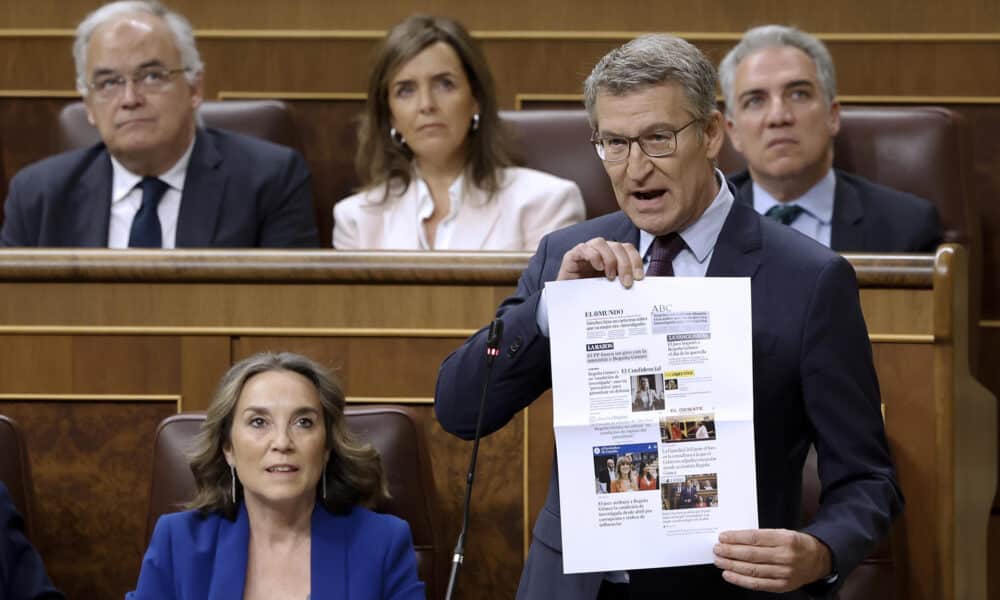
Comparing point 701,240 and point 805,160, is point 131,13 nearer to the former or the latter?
point 805,160

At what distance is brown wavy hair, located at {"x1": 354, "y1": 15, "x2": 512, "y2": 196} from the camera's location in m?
2.58

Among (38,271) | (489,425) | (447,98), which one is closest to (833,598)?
(489,425)

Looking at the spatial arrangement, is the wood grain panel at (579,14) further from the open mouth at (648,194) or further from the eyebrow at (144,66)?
the open mouth at (648,194)

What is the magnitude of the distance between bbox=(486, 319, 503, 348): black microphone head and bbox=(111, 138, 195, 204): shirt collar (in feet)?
4.82

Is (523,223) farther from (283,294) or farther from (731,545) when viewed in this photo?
(731,545)

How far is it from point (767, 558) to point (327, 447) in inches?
29.7

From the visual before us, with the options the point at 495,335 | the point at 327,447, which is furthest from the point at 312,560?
the point at 495,335

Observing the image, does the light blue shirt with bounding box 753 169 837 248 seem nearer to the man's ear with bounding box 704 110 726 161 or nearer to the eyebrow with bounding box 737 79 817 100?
the eyebrow with bounding box 737 79 817 100

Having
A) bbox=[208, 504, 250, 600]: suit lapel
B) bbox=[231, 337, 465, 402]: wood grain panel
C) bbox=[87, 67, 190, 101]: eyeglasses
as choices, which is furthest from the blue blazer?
bbox=[87, 67, 190, 101]: eyeglasses

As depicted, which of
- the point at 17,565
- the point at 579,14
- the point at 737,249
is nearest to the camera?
the point at 737,249

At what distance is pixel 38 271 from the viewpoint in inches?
79.5

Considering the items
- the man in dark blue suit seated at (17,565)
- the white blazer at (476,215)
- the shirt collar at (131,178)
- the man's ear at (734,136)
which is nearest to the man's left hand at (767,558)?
the man in dark blue suit seated at (17,565)

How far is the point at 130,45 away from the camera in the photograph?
262cm

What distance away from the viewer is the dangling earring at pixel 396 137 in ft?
8.57
